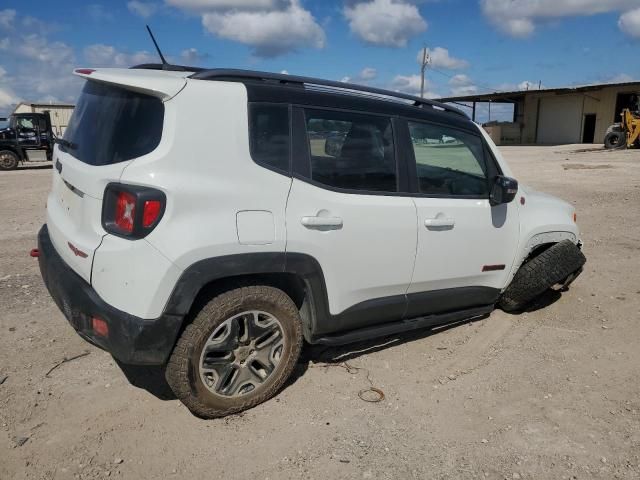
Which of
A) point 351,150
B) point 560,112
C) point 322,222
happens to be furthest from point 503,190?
point 560,112

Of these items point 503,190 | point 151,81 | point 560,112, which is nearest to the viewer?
point 151,81

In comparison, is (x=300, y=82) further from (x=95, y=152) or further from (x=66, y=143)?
(x=66, y=143)

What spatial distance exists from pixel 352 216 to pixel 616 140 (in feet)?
93.7

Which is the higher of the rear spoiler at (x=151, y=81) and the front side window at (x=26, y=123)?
the front side window at (x=26, y=123)

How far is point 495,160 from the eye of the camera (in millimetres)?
3984

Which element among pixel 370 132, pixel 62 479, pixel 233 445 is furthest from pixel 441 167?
pixel 62 479

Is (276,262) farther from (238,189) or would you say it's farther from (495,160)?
(495,160)

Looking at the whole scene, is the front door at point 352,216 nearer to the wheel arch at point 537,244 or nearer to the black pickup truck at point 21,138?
the wheel arch at point 537,244

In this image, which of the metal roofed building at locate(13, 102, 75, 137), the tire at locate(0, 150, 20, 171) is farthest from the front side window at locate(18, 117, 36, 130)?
the metal roofed building at locate(13, 102, 75, 137)

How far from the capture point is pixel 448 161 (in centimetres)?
383

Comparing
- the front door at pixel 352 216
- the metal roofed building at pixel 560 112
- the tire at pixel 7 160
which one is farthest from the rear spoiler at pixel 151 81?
the metal roofed building at pixel 560 112

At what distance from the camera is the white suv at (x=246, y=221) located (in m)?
2.52

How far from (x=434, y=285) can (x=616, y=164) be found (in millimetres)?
18287

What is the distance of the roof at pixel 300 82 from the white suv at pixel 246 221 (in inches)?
0.5
